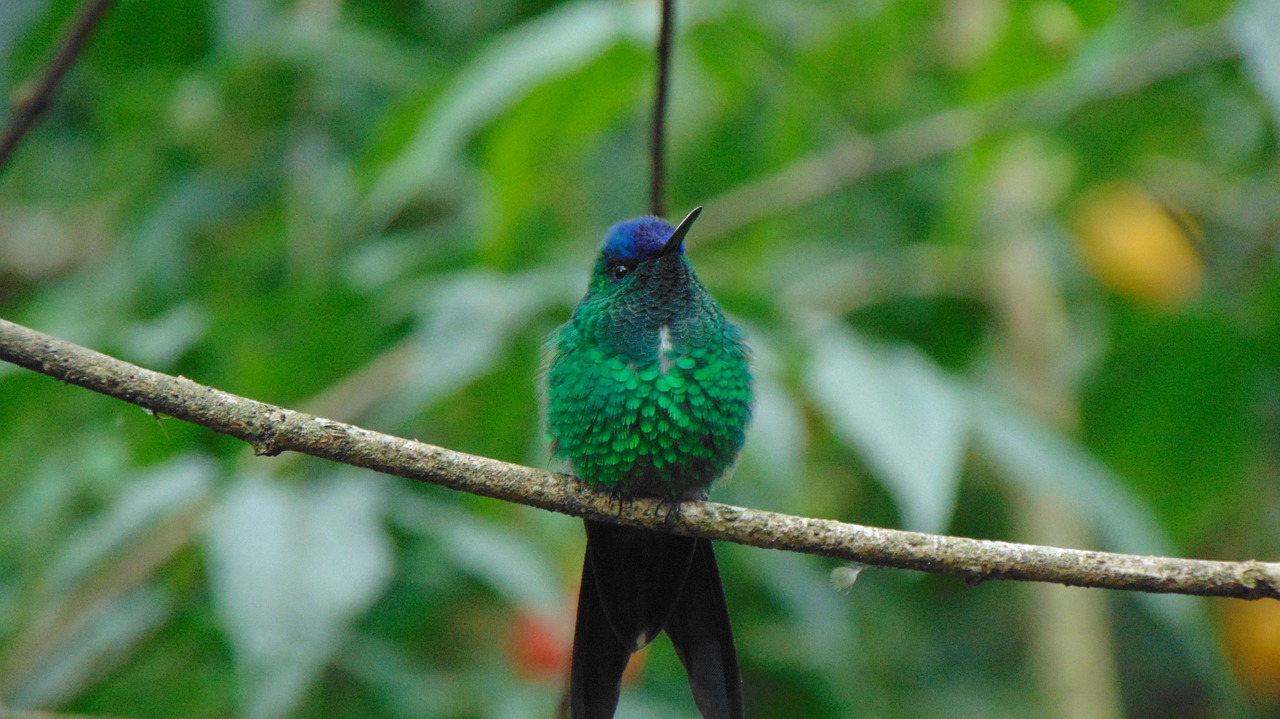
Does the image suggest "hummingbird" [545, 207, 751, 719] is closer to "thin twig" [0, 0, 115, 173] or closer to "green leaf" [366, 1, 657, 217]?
"green leaf" [366, 1, 657, 217]

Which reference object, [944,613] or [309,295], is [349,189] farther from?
[944,613]

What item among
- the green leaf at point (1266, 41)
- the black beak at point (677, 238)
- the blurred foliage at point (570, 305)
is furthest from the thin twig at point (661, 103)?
the green leaf at point (1266, 41)

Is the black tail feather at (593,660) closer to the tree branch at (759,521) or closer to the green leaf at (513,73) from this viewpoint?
the tree branch at (759,521)

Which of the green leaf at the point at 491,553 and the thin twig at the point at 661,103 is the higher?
the thin twig at the point at 661,103

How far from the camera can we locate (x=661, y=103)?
92.7 inches

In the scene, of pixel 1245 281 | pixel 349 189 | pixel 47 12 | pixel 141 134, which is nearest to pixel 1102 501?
pixel 1245 281

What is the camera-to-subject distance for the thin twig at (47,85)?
204 cm

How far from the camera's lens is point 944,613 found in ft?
17.6

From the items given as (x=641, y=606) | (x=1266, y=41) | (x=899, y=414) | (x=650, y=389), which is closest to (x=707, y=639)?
(x=641, y=606)

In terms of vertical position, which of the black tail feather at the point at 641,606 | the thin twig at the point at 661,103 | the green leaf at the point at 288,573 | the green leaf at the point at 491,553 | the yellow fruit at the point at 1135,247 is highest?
the yellow fruit at the point at 1135,247

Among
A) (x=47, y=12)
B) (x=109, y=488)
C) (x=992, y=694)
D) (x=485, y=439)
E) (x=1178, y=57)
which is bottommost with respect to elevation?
(x=109, y=488)

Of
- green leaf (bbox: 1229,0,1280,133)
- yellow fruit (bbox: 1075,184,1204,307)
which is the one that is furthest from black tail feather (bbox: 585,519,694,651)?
yellow fruit (bbox: 1075,184,1204,307)

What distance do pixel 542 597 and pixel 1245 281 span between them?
10.1 feet

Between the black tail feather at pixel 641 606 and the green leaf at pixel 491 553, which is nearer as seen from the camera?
the black tail feather at pixel 641 606
